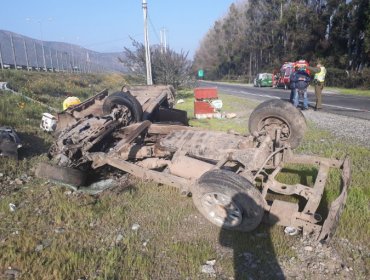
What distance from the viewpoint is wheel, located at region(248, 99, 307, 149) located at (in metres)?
5.10

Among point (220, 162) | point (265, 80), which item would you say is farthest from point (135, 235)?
point (265, 80)

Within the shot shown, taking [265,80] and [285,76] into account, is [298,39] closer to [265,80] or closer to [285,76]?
[265,80]

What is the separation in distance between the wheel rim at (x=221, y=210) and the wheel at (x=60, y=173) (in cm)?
205

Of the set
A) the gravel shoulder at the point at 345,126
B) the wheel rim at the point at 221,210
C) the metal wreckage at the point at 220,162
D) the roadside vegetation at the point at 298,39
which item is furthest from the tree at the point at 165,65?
the wheel rim at the point at 221,210

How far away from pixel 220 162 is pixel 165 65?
18.7 m

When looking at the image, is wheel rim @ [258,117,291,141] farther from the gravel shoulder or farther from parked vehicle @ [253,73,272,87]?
parked vehicle @ [253,73,272,87]

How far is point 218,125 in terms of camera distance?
1000 cm

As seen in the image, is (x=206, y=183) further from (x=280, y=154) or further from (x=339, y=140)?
(x=339, y=140)

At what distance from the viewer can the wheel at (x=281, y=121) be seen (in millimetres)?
5102

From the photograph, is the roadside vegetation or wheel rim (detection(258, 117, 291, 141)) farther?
the roadside vegetation

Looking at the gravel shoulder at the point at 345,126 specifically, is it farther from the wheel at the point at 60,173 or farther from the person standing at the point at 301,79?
the wheel at the point at 60,173

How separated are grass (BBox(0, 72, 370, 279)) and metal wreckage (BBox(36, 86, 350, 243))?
0.28 meters

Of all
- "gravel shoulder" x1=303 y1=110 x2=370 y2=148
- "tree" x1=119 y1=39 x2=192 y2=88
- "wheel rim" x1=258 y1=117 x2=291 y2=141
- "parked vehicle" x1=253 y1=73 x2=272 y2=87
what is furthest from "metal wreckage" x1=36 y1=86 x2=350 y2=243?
"parked vehicle" x1=253 y1=73 x2=272 y2=87

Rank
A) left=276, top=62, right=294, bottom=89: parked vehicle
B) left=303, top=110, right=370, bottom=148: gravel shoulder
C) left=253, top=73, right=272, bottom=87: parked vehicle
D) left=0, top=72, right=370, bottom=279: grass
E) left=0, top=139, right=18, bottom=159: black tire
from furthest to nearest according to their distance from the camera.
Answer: left=253, top=73, right=272, bottom=87: parked vehicle < left=276, top=62, right=294, bottom=89: parked vehicle < left=303, top=110, right=370, bottom=148: gravel shoulder < left=0, top=139, right=18, bottom=159: black tire < left=0, top=72, right=370, bottom=279: grass
